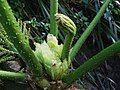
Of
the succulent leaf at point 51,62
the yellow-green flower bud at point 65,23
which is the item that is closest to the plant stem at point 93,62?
the succulent leaf at point 51,62

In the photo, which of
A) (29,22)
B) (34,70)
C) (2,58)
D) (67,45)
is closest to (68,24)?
(67,45)

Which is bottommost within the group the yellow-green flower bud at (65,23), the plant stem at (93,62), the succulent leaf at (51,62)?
the plant stem at (93,62)

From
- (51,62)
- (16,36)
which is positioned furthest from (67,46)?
(16,36)

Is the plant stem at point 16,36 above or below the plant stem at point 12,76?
above

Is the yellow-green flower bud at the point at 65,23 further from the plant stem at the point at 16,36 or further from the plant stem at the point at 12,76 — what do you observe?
the plant stem at the point at 12,76

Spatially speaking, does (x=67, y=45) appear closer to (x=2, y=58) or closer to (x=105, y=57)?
(x=105, y=57)

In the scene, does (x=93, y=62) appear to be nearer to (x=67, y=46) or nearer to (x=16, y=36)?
(x=67, y=46)

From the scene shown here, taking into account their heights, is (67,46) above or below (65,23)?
below

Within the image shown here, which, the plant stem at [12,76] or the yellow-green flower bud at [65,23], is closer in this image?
the yellow-green flower bud at [65,23]
